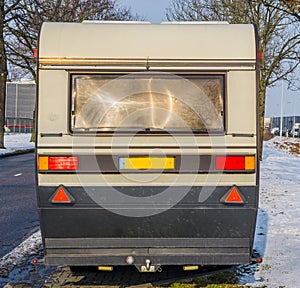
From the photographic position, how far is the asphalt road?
826cm

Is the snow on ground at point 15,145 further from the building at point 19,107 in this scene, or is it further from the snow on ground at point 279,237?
the building at point 19,107

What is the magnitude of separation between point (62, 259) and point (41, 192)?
69cm

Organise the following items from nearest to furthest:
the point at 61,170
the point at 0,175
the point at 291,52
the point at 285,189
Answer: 1. the point at 61,170
2. the point at 285,189
3. the point at 0,175
4. the point at 291,52

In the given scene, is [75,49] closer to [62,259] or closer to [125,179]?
[125,179]

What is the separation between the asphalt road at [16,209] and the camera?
8260 mm

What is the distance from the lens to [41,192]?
495 cm

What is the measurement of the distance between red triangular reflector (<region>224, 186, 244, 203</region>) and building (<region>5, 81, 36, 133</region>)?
64.4 metres

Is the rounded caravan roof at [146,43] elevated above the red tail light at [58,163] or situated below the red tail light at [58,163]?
above

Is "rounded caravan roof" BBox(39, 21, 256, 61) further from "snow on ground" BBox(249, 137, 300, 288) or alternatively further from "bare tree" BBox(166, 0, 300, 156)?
"bare tree" BBox(166, 0, 300, 156)

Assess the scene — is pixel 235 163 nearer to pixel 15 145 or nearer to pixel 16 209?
pixel 16 209

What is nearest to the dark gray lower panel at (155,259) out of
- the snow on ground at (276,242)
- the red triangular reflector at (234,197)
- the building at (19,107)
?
the red triangular reflector at (234,197)

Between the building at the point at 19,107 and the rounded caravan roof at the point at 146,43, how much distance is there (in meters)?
63.8

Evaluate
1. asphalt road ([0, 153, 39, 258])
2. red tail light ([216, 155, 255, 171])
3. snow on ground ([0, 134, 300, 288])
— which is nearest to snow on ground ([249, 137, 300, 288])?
snow on ground ([0, 134, 300, 288])

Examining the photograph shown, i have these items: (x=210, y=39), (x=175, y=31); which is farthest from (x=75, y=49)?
(x=210, y=39)
